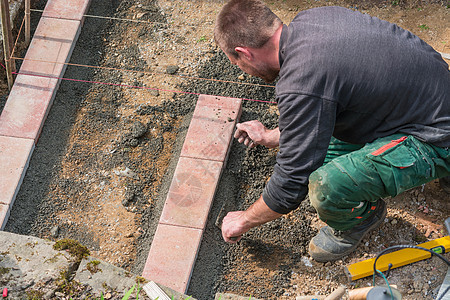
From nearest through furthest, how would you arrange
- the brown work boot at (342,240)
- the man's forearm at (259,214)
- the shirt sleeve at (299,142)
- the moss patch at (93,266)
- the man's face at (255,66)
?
the moss patch at (93,266) < the shirt sleeve at (299,142) < the man's face at (255,66) < the man's forearm at (259,214) < the brown work boot at (342,240)

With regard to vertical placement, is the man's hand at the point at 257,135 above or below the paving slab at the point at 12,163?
above

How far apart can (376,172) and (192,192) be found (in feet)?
4.80

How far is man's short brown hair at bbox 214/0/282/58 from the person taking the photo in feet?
9.13

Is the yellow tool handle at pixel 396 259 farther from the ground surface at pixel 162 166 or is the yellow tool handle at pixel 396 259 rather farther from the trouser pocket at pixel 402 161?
the trouser pocket at pixel 402 161

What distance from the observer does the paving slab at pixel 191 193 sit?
3.63 metres

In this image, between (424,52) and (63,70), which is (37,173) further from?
(424,52)

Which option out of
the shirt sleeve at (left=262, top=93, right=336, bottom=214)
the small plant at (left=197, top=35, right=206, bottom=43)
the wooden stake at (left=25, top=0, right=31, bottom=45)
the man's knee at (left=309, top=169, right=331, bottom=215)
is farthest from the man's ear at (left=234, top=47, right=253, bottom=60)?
the wooden stake at (left=25, top=0, right=31, bottom=45)

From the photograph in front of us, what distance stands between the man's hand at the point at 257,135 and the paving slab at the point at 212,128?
28cm

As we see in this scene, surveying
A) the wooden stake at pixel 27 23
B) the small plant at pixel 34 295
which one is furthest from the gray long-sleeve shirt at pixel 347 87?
the wooden stake at pixel 27 23

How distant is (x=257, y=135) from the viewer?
363 centimetres

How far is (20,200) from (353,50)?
275 cm

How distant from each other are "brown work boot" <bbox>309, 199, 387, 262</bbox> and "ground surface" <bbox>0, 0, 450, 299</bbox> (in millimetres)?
114

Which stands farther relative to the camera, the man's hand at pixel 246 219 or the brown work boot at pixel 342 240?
the brown work boot at pixel 342 240

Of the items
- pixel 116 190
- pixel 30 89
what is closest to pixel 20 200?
pixel 116 190
